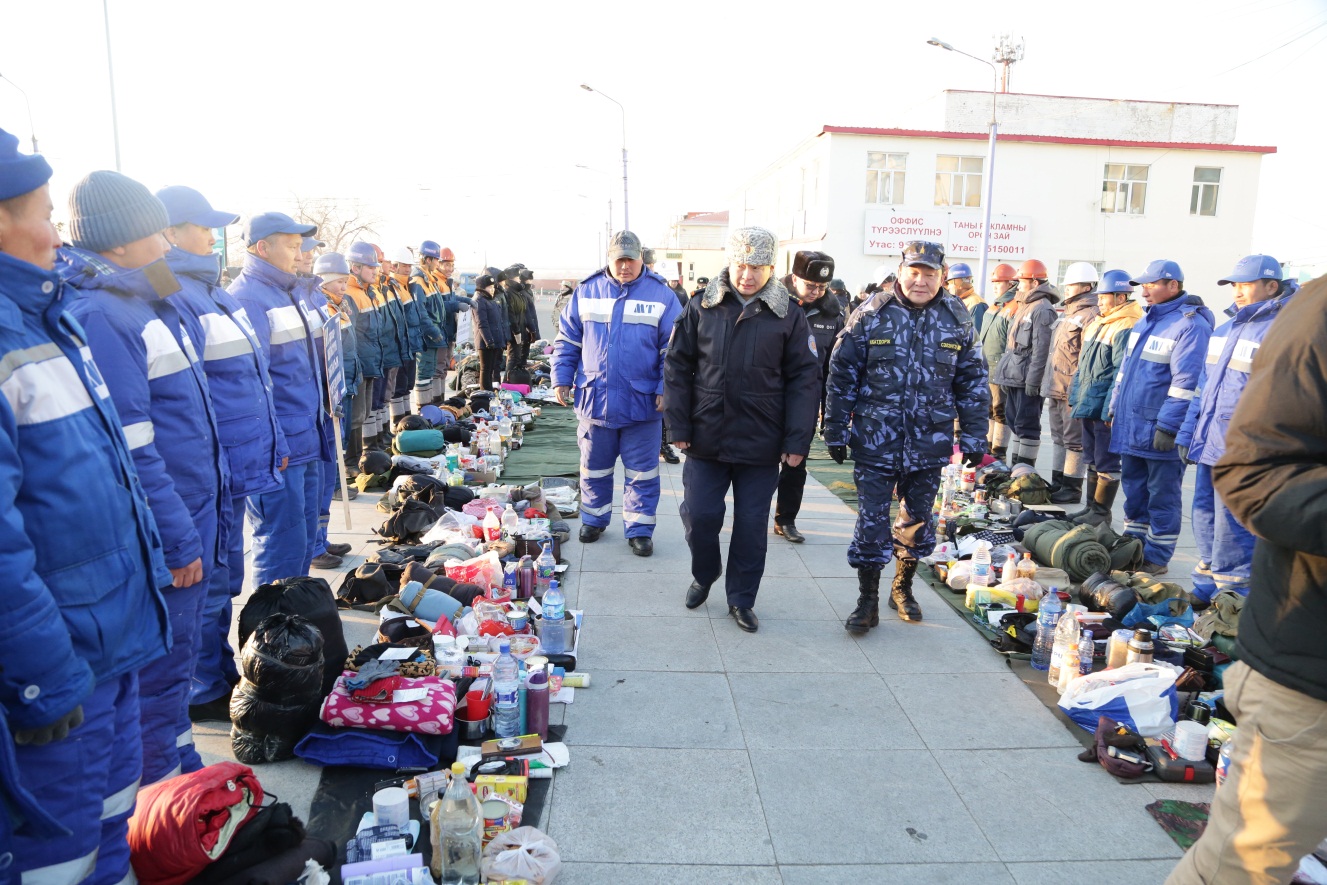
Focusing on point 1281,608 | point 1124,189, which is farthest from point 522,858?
point 1124,189

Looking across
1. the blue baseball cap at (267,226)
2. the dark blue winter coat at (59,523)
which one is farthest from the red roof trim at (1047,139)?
the dark blue winter coat at (59,523)

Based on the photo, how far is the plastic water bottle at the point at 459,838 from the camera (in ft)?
9.66

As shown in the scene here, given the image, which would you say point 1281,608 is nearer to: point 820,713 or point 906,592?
point 820,713

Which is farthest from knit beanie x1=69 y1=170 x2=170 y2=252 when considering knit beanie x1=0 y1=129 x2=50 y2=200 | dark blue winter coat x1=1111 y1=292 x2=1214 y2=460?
dark blue winter coat x1=1111 y1=292 x2=1214 y2=460

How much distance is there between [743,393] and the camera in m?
4.96

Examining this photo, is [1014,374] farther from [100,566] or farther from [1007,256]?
[1007,256]

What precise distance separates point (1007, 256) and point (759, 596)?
26568 mm

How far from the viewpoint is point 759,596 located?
5875mm

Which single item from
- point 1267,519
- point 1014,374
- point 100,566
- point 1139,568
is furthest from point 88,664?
point 1014,374

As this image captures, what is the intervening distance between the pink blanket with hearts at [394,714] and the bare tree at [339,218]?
183ft

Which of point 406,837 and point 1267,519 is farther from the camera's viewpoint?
point 406,837

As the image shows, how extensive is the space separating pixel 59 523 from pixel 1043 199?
3150 cm

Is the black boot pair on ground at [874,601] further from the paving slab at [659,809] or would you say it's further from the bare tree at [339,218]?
the bare tree at [339,218]

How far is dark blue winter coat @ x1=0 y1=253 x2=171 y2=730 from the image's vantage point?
1941 millimetres
